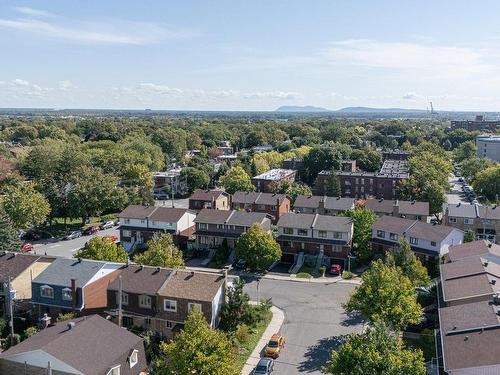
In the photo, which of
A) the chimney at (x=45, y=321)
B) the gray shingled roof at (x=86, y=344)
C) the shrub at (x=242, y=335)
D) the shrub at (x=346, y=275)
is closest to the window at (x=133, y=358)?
the gray shingled roof at (x=86, y=344)

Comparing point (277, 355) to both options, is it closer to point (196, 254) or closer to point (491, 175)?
point (196, 254)

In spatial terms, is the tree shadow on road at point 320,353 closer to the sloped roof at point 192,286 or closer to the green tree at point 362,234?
the sloped roof at point 192,286

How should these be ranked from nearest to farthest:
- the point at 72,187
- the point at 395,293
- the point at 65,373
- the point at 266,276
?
the point at 65,373, the point at 395,293, the point at 266,276, the point at 72,187

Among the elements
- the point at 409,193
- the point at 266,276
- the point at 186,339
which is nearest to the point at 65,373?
the point at 186,339

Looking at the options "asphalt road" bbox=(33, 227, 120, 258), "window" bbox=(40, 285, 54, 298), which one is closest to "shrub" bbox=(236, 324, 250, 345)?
"window" bbox=(40, 285, 54, 298)

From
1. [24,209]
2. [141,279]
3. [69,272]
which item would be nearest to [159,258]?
[141,279]

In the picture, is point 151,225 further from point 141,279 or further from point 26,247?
point 141,279

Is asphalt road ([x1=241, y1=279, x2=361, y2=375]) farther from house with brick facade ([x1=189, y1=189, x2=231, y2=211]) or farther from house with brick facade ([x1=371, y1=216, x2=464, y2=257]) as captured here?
house with brick facade ([x1=189, y1=189, x2=231, y2=211])
